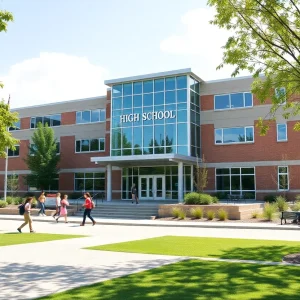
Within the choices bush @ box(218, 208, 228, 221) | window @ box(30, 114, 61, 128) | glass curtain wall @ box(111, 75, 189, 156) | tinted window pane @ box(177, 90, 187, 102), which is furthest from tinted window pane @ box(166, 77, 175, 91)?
window @ box(30, 114, 61, 128)

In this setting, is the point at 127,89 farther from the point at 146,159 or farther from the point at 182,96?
Result: the point at 146,159

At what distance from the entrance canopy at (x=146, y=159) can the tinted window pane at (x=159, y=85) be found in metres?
6.25

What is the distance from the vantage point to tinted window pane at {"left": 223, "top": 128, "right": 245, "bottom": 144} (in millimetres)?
33844

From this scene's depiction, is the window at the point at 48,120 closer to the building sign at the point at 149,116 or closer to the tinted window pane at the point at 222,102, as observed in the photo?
the building sign at the point at 149,116

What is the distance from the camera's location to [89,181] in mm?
40188

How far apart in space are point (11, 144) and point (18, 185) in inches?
1090

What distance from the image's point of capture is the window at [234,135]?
33531 mm

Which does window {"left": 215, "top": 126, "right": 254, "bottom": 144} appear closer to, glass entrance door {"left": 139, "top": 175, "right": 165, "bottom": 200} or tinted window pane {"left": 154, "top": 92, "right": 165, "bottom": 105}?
tinted window pane {"left": 154, "top": 92, "right": 165, "bottom": 105}

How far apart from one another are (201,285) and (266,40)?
707cm

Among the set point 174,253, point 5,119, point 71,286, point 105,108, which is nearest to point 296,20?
→ point 174,253

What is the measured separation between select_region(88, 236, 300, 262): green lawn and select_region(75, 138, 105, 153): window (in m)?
25.9

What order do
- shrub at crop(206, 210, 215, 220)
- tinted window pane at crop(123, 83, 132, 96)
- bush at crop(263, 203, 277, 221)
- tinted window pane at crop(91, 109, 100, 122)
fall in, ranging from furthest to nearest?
1. tinted window pane at crop(91, 109, 100, 122)
2. tinted window pane at crop(123, 83, 132, 96)
3. shrub at crop(206, 210, 215, 220)
4. bush at crop(263, 203, 277, 221)

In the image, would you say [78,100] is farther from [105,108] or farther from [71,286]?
[71,286]

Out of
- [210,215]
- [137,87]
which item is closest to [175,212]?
[210,215]
